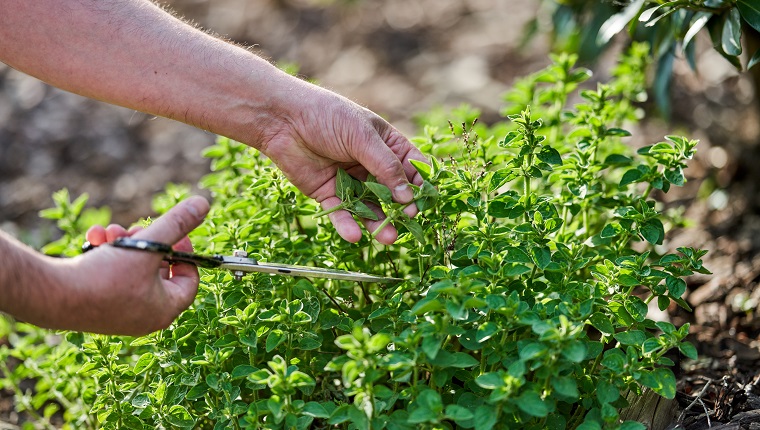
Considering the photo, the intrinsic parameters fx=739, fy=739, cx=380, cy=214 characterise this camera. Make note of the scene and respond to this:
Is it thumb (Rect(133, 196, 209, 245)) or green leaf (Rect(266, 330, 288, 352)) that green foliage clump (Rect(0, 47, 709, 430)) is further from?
thumb (Rect(133, 196, 209, 245))

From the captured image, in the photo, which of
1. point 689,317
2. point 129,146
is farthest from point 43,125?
point 689,317

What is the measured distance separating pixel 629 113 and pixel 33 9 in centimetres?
194

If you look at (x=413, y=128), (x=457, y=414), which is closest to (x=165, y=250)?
(x=457, y=414)

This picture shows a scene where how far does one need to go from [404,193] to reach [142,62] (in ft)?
2.80

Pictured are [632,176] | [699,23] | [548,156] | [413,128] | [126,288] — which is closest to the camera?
[126,288]

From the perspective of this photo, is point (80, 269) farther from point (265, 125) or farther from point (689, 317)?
point (689, 317)

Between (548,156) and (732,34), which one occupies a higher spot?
(732,34)

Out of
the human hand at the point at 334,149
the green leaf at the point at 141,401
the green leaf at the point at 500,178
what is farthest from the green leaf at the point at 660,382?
the green leaf at the point at 141,401

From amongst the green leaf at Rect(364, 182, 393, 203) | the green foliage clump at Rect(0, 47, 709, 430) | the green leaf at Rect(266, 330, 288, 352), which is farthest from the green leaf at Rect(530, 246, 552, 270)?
the green leaf at Rect(266, 330, 288, 352)

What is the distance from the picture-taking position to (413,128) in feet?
14.0

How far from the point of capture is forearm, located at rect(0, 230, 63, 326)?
1406 mm

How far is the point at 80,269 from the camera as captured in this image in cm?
149

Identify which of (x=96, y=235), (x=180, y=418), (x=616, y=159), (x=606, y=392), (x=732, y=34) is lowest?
(x=180, y=418)

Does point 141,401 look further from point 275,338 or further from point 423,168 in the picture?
point 423,168
